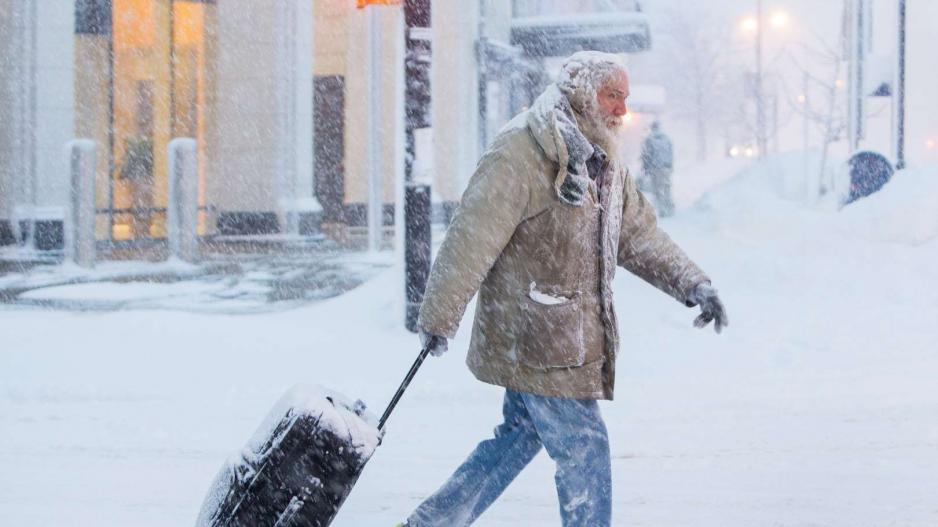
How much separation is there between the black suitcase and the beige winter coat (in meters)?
0.40

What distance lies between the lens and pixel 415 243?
27.9ft

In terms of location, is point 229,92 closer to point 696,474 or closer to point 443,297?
point 696,474

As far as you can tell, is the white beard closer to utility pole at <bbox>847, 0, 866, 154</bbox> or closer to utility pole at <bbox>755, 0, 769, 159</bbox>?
utility pole at <bbox>847, 0, 866, 154</bbox>

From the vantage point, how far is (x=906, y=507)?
485 centimetres

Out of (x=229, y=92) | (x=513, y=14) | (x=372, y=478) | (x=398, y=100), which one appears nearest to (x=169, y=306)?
(x=398, y=100)

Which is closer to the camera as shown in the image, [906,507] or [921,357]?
[906,507]

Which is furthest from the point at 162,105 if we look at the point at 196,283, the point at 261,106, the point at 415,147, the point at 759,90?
the point at 759,90

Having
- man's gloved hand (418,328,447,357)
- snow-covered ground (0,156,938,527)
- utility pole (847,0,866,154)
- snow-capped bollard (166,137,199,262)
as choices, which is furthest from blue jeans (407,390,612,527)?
utility pole (847,0,866,154)

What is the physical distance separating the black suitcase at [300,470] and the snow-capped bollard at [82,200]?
964 cm

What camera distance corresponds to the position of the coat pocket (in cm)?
344

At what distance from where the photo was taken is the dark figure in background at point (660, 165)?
2269 cm

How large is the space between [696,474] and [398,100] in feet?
14.4

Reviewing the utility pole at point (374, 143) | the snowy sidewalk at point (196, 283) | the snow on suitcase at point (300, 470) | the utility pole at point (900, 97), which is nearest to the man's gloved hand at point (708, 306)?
the snow on suitcase at point (300, 470)

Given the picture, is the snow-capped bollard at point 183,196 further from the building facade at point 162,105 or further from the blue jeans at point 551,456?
the blue jeans at point 551,456
